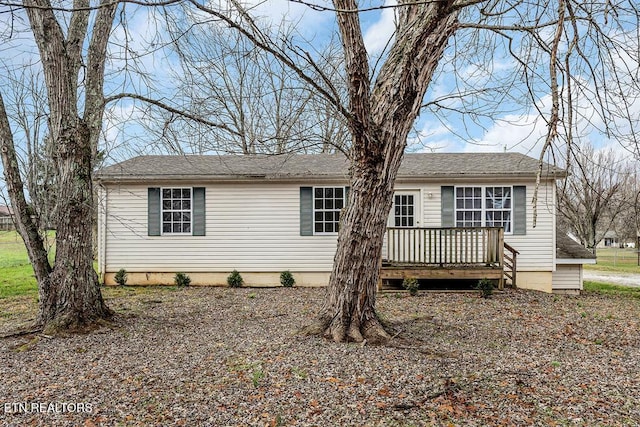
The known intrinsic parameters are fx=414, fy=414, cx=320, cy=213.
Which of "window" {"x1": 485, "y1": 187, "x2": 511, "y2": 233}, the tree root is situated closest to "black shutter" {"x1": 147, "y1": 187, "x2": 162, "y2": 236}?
the tree root

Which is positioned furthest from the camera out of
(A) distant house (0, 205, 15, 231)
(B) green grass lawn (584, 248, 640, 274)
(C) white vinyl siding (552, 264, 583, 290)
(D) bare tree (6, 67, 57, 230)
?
(B) green grass lawn (584, 248, 640, 274)

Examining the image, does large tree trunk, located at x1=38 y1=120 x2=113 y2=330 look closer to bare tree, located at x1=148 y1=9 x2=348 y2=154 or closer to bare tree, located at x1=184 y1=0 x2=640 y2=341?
bare tree, located at x1=148 y1=9 x2=348 y2=154

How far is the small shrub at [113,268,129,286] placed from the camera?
33.5ft

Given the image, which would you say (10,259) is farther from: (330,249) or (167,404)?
(167,404)

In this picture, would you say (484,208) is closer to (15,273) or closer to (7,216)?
(7,216)

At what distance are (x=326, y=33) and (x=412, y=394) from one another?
5.95 metres

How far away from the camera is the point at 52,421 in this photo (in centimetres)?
307

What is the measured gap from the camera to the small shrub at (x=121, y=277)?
1020 cm

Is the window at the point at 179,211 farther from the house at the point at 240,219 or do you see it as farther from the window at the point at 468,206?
the window at the point at 468,206

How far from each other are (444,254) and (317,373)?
20.2 ft

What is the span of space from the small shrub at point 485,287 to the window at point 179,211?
702 centimetres

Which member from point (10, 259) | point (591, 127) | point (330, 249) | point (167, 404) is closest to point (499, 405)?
point (167, 404)

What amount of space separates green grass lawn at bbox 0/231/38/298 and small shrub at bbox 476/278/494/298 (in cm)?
934

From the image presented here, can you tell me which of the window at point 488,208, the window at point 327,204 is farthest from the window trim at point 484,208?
the window at point 327,204
